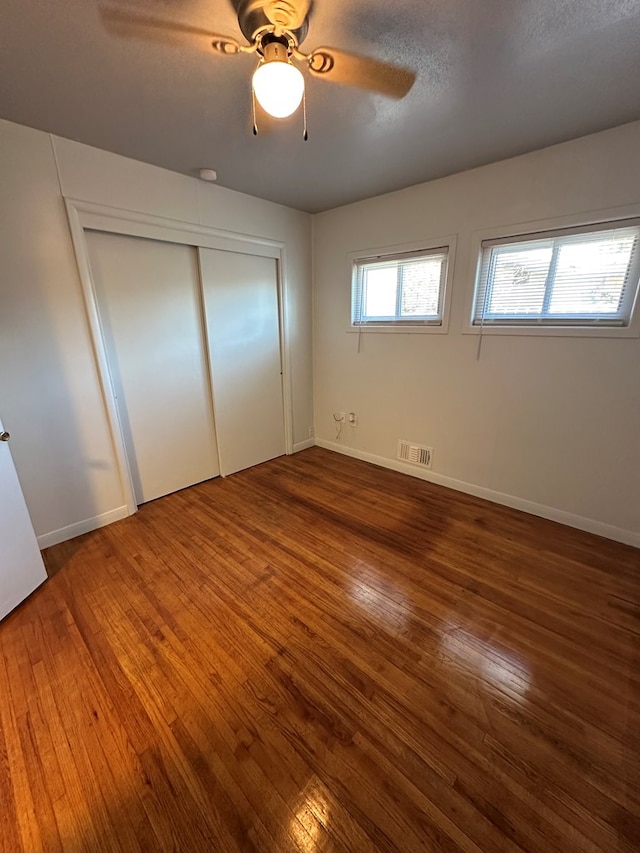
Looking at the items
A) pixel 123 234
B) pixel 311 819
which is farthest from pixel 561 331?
pixel 123 234

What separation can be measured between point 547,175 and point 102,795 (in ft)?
12.1

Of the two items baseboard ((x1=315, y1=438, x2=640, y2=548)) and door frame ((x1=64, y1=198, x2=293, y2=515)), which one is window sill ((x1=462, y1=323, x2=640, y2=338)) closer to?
baseboard ((x1=315, y1=438, x2=640, y2=548))

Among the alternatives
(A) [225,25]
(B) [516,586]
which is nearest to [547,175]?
(A) [225,25]

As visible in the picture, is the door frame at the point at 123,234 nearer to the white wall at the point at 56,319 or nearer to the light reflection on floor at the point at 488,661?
the white wall at the point at 56,319

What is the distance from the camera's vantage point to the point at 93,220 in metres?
2.13

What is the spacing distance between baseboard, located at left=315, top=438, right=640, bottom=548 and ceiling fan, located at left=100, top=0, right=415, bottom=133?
275 cm

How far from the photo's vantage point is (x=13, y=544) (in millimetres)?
1732

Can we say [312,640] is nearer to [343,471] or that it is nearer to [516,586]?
[516,586]

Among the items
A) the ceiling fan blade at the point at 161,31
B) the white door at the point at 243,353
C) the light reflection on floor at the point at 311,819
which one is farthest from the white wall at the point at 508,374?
the light reflection on floor at the point at 311,819

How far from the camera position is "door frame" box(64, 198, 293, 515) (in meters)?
2.10

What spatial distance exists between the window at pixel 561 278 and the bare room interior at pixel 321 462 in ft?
0.06

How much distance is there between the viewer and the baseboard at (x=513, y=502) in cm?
224

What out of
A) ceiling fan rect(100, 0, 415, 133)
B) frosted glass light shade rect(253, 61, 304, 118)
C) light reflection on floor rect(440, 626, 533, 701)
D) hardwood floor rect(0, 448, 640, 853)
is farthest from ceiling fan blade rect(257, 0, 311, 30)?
light reflection on floor rect(440, 626, 533, 701)

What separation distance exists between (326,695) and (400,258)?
122 inches
